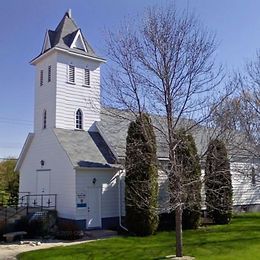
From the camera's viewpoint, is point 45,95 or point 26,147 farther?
point 26,147

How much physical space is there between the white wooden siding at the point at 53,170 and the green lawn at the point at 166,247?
4289mm

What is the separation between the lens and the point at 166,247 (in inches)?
595

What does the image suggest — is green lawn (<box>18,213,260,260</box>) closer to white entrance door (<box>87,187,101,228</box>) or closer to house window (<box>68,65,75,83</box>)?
white entrance door (<box>87,187,101,228</box>)

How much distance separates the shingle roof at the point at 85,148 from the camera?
20.7m

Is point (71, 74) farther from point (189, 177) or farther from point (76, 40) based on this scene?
point (189, 177)

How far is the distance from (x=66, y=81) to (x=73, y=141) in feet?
14.0

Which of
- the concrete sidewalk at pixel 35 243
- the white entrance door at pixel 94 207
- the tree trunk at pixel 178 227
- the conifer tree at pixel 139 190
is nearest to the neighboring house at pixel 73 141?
the white entrance door at pixel 94 207

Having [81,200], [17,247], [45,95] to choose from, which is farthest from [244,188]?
[17,247]

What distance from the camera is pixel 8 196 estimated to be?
3161 cm

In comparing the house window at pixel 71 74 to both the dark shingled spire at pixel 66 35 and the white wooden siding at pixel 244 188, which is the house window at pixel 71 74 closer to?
the dark shingled spire at pixel 66 35

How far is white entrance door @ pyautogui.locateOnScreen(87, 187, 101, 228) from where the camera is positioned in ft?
66.8

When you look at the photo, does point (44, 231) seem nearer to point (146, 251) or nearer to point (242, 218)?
point (146, 251)

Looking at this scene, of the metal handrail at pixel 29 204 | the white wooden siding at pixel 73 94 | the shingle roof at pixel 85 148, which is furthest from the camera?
the white wooden siding at pixel 73 94

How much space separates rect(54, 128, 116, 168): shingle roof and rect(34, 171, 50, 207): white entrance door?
267cm
